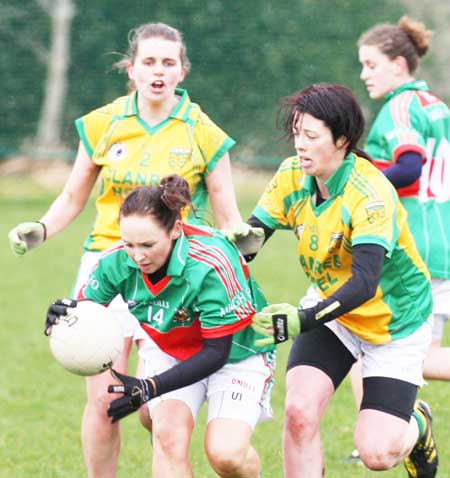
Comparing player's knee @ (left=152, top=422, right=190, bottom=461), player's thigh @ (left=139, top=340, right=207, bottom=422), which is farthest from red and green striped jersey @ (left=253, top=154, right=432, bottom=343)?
player's knee @ (left=152, top=422, right=190, bottom=461)

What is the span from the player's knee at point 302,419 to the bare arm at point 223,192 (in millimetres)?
1007

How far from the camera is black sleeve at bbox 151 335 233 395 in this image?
12.8 ft

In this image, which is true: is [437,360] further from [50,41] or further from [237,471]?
[50,41]

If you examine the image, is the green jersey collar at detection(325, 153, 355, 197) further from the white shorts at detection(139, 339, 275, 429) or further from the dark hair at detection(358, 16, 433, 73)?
the dark hair at detection(358, 16, 433, 73)

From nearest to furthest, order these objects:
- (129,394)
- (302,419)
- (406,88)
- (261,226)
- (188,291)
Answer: (129,394), (188,291), (302,419), (261,226), (406,88)

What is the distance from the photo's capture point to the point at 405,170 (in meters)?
5.16

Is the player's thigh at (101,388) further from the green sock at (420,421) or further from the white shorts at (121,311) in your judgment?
the green sock at (420,421)

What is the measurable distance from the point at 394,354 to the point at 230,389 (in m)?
0.68

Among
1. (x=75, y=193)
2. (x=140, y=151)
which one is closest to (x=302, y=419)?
(x=140, y=151)

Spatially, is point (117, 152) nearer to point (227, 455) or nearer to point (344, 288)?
point (344, 288)

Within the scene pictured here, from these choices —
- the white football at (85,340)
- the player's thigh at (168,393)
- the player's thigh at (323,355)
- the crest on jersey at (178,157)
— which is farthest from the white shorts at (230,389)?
the crest on jersey at (178,157)

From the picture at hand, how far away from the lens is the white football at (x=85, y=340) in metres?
3.88

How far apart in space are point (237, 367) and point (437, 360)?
4.40 ft

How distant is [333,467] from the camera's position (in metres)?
5.26
